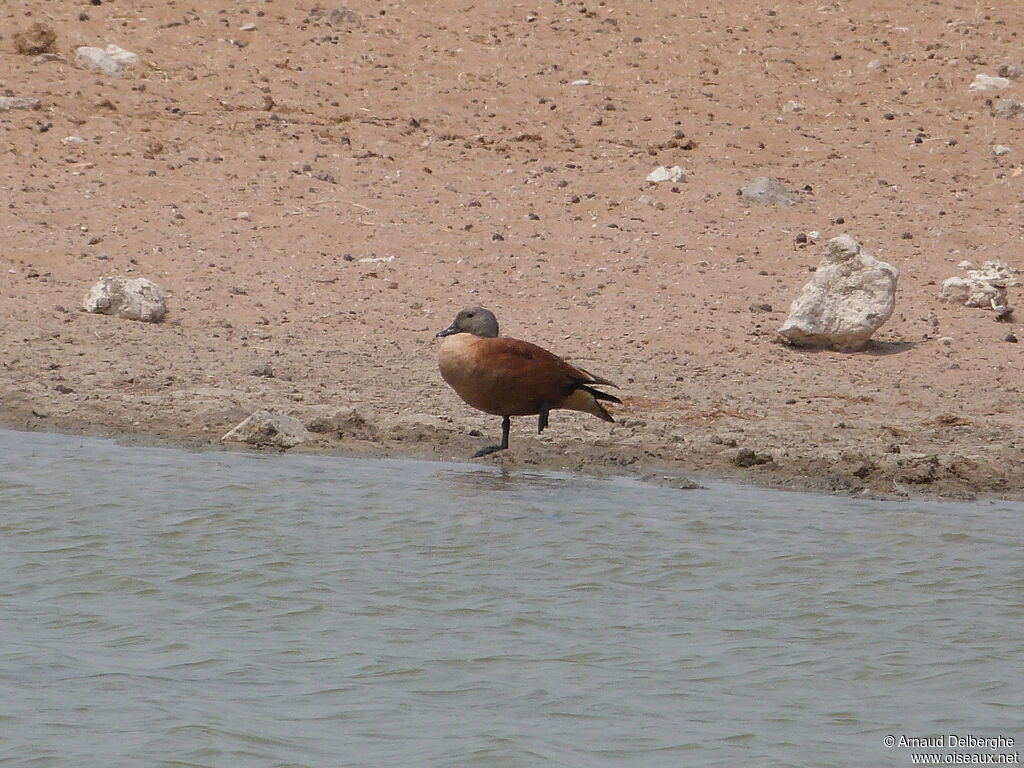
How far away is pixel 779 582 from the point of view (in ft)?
21.6

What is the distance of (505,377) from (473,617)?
2.74 meters

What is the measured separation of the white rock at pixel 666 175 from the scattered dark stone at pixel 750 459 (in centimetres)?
530

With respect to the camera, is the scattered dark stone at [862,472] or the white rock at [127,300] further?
the white rock at [127,300]

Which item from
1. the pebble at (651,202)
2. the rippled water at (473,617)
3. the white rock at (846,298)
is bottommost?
the rippled water at (473,617)

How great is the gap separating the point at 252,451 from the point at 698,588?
3184 millimetres

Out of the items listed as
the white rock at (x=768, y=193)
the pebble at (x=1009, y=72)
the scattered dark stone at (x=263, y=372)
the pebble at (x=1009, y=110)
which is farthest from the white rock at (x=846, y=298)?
the pebble at (x=1009, y=72)

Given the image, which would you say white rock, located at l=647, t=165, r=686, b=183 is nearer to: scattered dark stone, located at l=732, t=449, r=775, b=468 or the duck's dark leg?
the duck's dark leg

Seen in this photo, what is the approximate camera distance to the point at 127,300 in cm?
1079

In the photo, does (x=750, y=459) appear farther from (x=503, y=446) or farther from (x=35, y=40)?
(x=35, y=40)

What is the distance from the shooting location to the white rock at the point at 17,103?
14.0 metres

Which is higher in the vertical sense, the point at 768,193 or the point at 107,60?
the point at 107,60

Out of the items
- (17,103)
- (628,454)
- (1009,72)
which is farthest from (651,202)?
(17,103)

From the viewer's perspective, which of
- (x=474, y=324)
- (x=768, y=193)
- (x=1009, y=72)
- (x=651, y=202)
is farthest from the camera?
(x=1009, y=72)

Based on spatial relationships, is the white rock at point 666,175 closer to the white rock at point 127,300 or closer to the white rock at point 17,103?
the white rock at point 127,300
